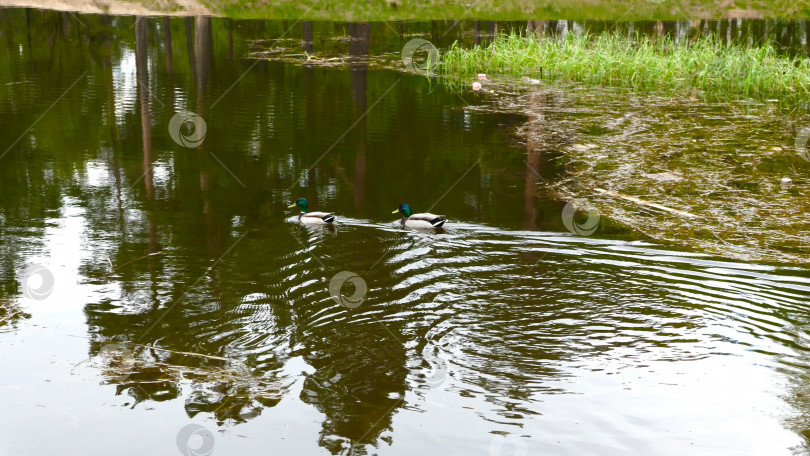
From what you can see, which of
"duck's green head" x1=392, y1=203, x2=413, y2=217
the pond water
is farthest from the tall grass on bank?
"duck's green head" x1=392, y1=203, x2=413, y2=217

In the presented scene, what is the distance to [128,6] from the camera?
111 feet

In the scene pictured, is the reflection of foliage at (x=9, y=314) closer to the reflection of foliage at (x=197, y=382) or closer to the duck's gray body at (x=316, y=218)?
the reflection of foliage at (x=197, y=382)

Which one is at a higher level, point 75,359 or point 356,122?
point 356,122

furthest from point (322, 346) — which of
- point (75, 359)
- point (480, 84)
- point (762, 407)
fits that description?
point (480, 84)

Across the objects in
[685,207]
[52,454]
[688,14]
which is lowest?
[52,454]

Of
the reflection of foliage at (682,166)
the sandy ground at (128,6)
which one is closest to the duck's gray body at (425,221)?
the reflection of foliage at (682,166)

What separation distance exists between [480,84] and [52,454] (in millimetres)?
15416

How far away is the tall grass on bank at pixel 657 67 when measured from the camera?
1923 cm

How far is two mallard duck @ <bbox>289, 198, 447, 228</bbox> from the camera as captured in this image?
10758mm

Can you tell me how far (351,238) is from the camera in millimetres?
10703

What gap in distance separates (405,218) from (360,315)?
3.09 meters

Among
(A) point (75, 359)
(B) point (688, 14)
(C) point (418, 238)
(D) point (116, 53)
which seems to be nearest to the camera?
(A) point (75, 359)

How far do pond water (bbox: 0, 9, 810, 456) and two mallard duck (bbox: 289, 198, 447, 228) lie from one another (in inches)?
8.9

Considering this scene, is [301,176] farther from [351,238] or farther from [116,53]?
[116,53]
